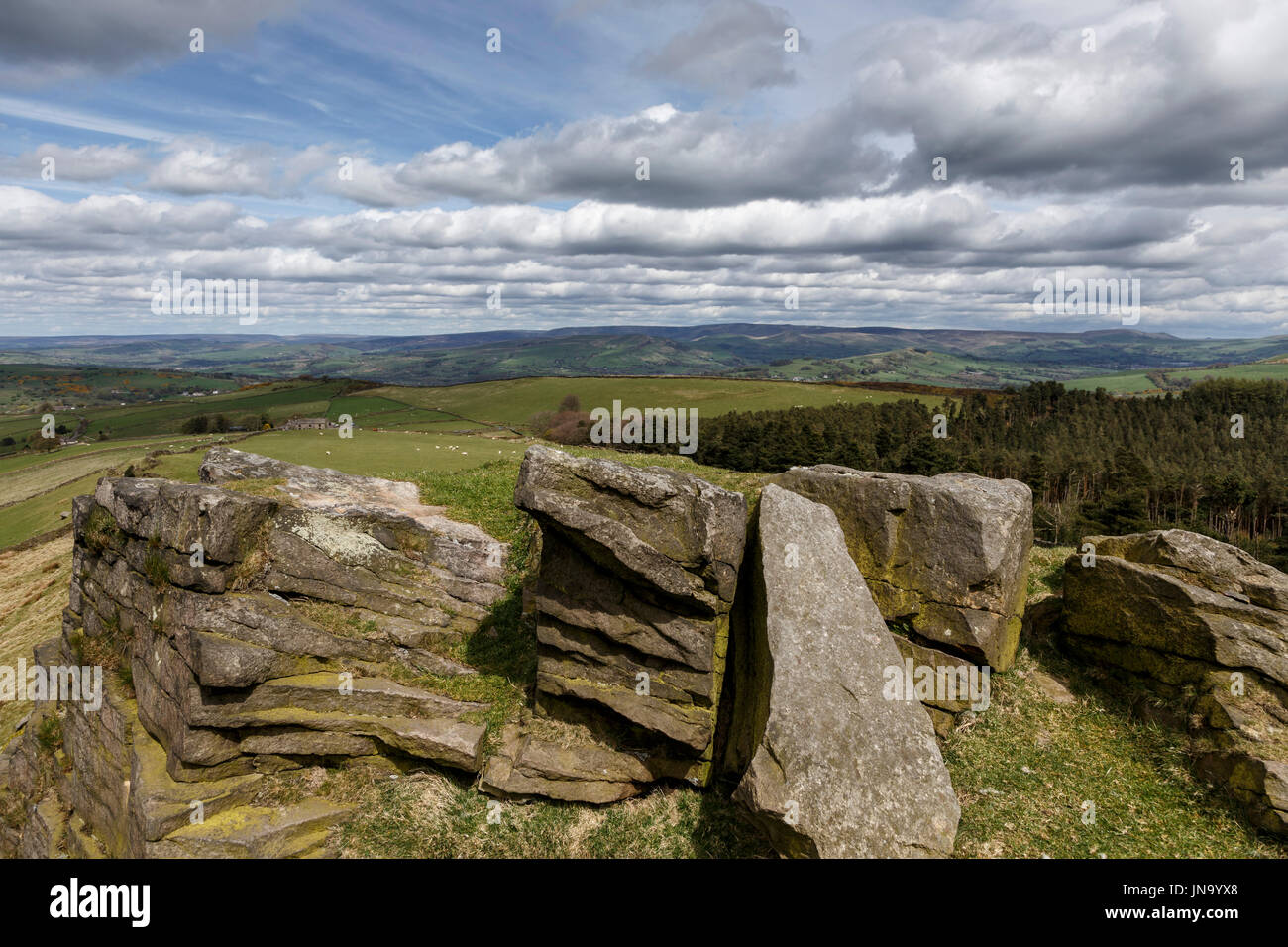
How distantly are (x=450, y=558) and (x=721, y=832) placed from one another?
32.6 feet

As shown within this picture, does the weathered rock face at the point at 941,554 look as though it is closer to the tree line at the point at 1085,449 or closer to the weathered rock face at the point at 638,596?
the weathered rock face at the point at 638,596

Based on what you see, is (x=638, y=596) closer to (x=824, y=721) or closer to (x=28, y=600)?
(x=824, y=721)

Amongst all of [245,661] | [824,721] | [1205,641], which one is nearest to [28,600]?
[245,661]

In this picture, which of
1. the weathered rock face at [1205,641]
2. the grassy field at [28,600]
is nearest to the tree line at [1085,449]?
the weathered rock face at [1205,641]

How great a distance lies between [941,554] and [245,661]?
15.8 m

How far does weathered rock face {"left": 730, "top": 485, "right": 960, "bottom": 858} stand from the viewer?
10281 mm

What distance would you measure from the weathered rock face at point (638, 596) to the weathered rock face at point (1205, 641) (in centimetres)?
1007

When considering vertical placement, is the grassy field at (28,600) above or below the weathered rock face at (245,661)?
below

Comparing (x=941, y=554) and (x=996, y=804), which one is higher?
(x=941, y=554)

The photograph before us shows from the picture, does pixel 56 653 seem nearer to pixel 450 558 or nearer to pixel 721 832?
pixel 450 558

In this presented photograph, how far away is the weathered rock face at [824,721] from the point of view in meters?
10.3

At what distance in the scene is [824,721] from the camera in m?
11.3
